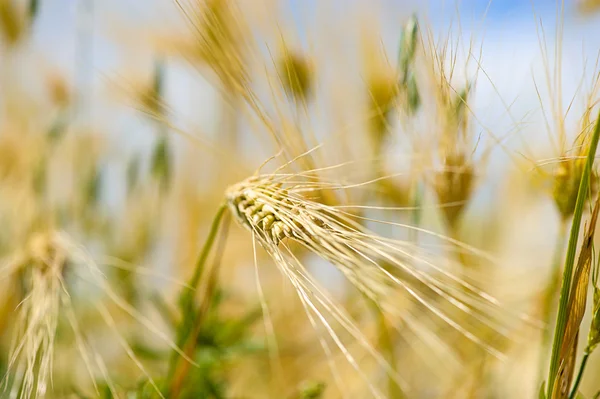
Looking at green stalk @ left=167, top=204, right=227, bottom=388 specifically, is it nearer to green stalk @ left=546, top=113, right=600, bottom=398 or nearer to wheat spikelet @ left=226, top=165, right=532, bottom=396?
wheat spikelet @ left=226, top=165, right=532, bottom=396

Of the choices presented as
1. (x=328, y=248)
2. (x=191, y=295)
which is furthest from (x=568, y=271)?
(x=191, y=295)

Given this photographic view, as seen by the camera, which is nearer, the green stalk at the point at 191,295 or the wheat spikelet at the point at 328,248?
the wheat spikelet at the point at 328,248

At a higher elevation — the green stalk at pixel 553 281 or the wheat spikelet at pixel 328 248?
the wheat spikelet at pixel 328 248

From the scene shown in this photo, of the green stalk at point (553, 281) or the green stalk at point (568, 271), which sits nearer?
the green stalk at point (568, 271)

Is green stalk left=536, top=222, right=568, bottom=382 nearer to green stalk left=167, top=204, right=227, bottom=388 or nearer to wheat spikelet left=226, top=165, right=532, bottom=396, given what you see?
wheat spikelet left=226, top=165, right=532, bottom=396

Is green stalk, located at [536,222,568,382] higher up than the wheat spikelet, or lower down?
lower down

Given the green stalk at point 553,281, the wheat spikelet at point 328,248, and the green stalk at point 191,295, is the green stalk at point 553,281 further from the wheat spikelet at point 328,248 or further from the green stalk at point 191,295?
the green stalk at point 191,295

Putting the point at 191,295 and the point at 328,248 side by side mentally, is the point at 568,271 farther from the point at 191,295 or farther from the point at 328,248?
the point at 191,295

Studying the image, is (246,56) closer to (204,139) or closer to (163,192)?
(204,139)

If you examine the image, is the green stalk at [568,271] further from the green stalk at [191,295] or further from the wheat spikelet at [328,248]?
the green stalk at [191,295]

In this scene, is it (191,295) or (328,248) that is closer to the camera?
(328,248)

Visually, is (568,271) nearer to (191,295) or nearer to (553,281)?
(553,281)

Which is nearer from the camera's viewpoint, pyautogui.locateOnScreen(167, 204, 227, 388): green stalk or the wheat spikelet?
the wheat spikelet
